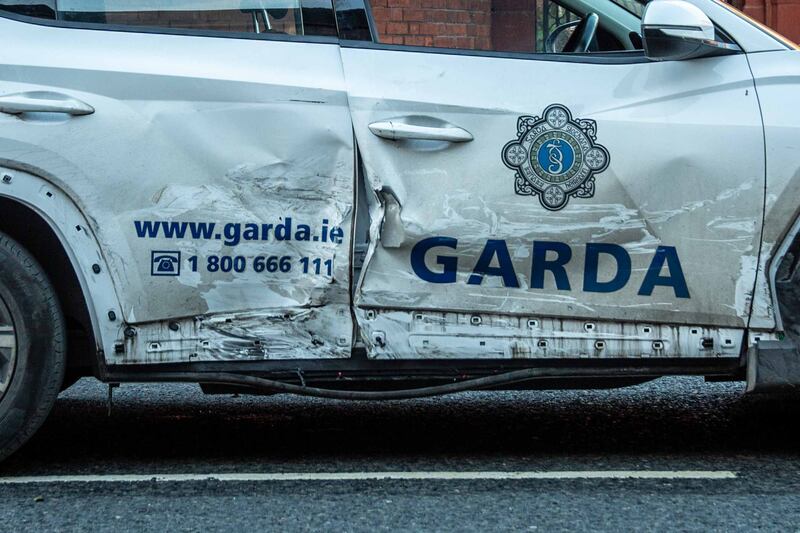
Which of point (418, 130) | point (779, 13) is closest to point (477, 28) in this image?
point (418, 130)

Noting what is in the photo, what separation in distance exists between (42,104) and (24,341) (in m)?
0.79

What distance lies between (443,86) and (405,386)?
107 cm

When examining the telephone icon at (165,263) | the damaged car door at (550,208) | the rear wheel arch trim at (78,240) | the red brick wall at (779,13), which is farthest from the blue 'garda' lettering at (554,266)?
the red brick wall at (779,13)

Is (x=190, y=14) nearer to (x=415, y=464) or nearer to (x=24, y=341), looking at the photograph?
(x=24, y=341)

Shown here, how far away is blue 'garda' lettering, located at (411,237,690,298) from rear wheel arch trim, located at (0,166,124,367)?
3.42 ft

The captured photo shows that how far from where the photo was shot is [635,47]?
14.7ft

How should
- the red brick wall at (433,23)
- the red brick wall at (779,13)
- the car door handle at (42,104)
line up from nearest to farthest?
1. the car door handle at (42,104)
2. the red brick wall at (433,23)
3. the red brick wall at (779,13)

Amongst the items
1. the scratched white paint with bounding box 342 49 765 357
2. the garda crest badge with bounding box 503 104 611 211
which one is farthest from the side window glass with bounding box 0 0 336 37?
the garda crest badge with bounding box 503 104 611 211

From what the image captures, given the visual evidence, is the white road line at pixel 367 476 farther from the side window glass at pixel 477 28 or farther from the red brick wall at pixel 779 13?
the red brick wall at pixel 779 13

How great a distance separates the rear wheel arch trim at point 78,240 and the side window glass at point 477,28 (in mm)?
1225

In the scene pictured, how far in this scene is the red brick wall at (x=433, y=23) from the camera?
4.37 metres

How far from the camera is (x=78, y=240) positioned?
4.12 m

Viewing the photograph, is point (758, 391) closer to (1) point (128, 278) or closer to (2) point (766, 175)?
(2) point (766, 175)

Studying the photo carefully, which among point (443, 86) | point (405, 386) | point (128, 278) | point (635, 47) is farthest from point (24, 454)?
point (635, 47)
